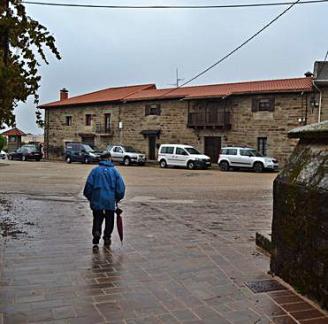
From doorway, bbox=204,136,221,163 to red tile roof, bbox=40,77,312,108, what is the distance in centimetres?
309

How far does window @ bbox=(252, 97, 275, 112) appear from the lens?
30.4 metres

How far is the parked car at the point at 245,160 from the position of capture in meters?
27.6

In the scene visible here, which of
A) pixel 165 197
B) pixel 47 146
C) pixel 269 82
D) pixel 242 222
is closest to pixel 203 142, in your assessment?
pixel 269 82

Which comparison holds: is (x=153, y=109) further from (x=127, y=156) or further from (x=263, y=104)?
(x=263, y=104)

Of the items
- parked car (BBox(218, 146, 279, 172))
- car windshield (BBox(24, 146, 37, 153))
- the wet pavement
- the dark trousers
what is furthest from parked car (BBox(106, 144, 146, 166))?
the dark trousers

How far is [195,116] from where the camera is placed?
1337 inches

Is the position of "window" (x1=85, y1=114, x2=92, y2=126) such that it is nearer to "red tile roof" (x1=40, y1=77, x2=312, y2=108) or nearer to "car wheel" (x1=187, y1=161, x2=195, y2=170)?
"red tile roof" (x1=40, y1=77, x2=312, y2=108)

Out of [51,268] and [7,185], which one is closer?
[51,268]

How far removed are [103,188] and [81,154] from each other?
29531mm

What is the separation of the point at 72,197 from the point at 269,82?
2330 centimetres

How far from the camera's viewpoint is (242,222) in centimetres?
902

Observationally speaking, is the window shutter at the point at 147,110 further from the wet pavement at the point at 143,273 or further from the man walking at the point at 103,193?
the man walking at the point at 103,193

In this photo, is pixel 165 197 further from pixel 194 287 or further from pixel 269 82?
pixel 269 82

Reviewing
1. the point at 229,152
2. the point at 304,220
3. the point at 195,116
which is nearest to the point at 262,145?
the point at 229,152
